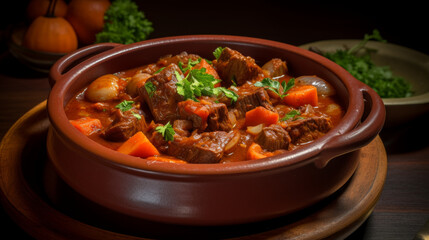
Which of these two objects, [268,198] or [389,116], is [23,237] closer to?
[268,198]

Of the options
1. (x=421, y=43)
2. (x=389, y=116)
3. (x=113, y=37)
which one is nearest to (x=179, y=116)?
(x=389, y=116)

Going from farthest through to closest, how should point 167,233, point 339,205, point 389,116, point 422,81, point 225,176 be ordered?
1. point 422,81
2. point 389,116
3. point 339,205
4. point 167,233
5. point 225,176

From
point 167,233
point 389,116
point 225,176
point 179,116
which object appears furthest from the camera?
point 389,116

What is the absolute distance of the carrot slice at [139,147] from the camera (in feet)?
8.70

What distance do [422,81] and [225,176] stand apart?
314 centimetres

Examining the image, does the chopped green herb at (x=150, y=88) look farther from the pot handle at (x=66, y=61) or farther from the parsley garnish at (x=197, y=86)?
the pot handle at (x=66, y=61)

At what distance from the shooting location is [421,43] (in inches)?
228

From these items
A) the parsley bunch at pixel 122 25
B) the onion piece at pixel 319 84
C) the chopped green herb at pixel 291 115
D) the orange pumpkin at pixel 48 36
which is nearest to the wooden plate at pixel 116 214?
the chopped green herb at pixel 291 115

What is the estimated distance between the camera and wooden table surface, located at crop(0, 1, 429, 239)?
12.5 ft

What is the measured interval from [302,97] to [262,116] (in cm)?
40

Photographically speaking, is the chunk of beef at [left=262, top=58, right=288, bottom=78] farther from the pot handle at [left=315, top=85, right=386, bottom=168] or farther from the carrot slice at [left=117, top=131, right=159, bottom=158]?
the carrot slice at [left=117, top=131, right=159, bottom=158]

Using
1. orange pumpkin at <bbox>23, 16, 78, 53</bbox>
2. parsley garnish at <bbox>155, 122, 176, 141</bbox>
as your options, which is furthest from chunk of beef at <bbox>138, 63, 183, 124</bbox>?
orange pumpkin at <bbox>23, 16, 78, 53</bbox>

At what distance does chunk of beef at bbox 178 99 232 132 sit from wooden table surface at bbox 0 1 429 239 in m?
1.40

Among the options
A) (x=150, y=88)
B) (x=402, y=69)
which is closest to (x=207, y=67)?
(x=150, y=88)
